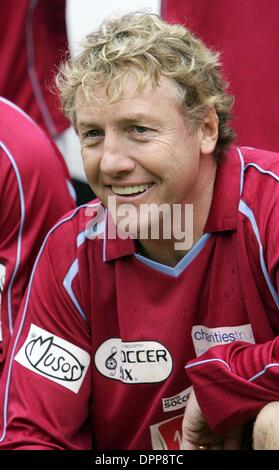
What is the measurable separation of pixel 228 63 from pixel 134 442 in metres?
1.22

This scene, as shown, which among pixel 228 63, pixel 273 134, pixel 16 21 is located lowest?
pixel 273 134

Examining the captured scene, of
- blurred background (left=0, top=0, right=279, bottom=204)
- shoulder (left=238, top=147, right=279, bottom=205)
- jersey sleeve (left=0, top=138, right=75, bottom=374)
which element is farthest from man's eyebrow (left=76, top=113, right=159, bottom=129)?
jersey sleeve (left=0, top=138, right=75, bottom=374)

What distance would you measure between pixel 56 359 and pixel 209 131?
621 millimetres

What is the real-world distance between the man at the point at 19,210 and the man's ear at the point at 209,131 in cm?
57

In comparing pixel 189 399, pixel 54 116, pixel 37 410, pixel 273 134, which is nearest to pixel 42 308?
pixel 37 410

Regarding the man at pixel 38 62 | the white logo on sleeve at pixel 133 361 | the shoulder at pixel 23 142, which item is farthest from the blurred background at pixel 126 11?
the white logo on sleeve at pixel 133 361

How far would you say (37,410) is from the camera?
2391mm

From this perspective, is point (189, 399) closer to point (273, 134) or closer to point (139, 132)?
point (139, 132)

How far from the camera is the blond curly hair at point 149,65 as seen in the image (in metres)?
2.24

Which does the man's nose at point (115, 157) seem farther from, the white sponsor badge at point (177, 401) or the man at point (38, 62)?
the man at point (38, 62)

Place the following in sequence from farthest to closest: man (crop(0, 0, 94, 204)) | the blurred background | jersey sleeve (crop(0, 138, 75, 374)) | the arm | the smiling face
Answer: man (crop(0, 0, 94, 204)) → the blurred background → jersey sleeve (crop(0, 138, 75, 374)) → the smiling face → the arm

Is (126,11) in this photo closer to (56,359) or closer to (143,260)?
(143,260)

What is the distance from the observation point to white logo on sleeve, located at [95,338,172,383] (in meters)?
2.38

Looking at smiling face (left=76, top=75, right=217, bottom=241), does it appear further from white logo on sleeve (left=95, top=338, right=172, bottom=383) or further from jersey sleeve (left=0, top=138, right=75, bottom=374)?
jersey sleeve (left=0, top=138, right=75, bottom=374)
